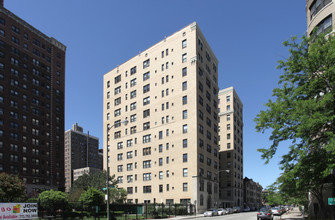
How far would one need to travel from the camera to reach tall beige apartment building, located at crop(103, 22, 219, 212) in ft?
196

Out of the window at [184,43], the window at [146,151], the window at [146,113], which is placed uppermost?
the window at [184,43]

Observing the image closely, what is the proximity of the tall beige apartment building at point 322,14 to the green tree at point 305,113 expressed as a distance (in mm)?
8913

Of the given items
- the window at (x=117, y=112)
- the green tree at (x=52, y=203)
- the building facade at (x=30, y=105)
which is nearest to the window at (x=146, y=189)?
the window at (x=117, y=112)

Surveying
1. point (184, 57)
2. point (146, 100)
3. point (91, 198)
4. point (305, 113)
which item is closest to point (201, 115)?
point (184, 57)

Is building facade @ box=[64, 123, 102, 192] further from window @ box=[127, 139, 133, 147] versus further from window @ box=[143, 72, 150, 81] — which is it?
window @ box=[143, 72, 150, 81]

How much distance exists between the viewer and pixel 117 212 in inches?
1528

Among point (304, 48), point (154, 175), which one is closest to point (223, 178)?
point (154, 175)

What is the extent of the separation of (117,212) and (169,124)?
1095 inches

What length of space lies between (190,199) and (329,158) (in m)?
41.4

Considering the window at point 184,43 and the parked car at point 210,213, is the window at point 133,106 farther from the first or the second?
the parked car at point 210,213

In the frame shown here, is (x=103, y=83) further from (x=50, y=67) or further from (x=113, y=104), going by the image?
(x=50, y=67)

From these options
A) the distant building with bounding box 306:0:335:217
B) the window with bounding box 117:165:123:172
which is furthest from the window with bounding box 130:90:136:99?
the distant building with bounding box 306:0:335:217

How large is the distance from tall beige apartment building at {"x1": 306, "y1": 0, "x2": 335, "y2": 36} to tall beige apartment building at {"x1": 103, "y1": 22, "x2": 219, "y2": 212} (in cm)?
3024

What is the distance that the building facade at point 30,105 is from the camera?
7862 centimetres
